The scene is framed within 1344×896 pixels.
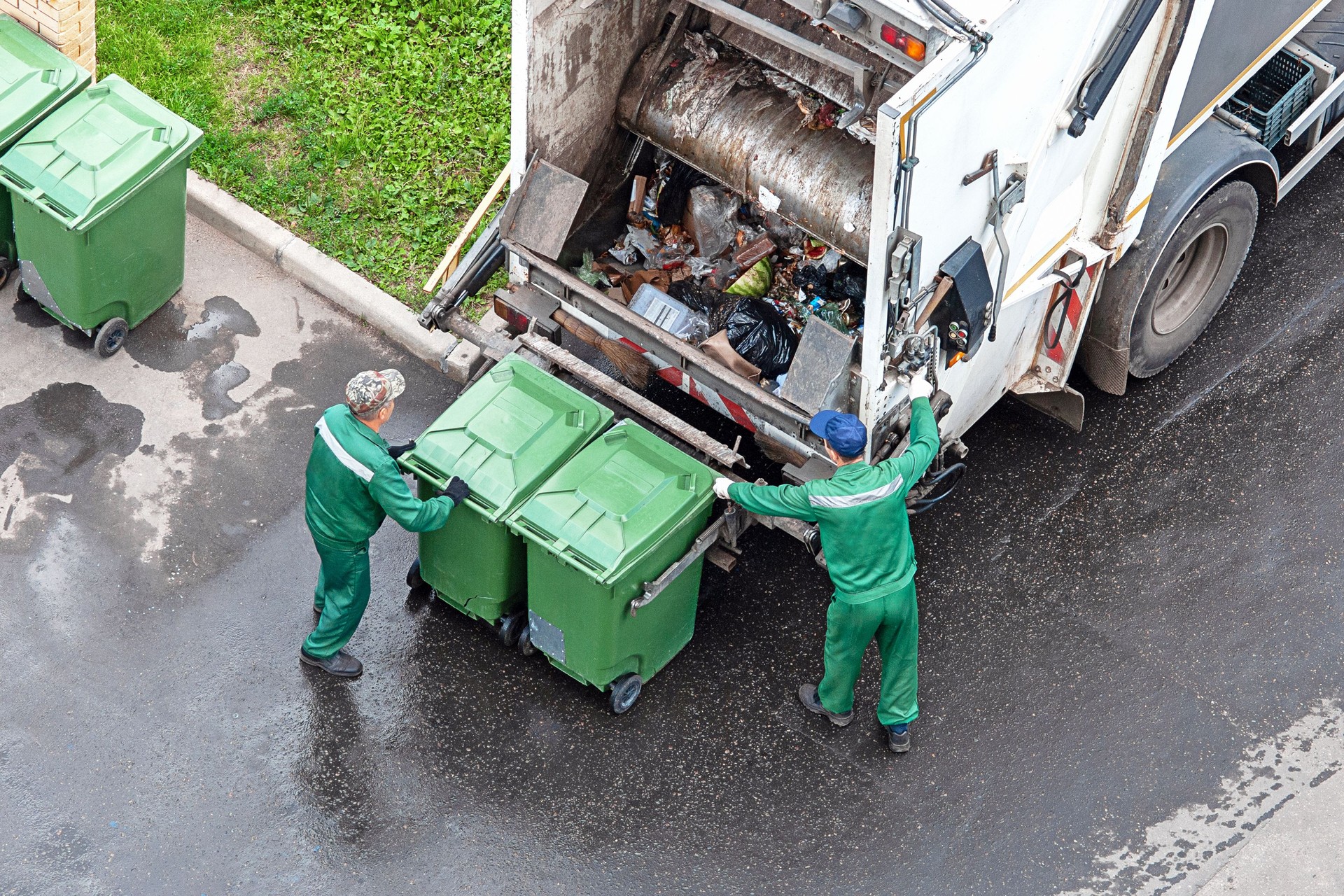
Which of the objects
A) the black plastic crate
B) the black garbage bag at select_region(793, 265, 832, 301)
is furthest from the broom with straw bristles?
the black plastic crate

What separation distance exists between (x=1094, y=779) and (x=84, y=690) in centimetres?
363

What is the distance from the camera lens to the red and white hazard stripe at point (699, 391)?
538cm

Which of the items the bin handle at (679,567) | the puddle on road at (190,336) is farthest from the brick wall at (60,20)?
the bin handle at (679,567)

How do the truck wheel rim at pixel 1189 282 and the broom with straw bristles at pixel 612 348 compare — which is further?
the truck wheel rim at pixel 1189 282

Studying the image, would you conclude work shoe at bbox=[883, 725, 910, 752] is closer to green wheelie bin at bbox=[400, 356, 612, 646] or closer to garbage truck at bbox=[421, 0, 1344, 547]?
garbage truck at bbox=[421, 0, 1344, 547]

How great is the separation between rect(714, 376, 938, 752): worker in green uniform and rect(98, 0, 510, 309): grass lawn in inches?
98.4

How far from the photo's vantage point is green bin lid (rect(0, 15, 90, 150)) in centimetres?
616

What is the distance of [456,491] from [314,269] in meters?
2.14

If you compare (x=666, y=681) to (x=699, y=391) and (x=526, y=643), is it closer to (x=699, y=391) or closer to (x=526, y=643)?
(x=526, y=643)

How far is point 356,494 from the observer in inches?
197

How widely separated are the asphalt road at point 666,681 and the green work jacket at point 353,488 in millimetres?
722

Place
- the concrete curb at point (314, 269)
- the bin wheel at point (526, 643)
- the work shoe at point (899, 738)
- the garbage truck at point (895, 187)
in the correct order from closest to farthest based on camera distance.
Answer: the garbage truck at point (895, 187) → the work shoe at point (899, 738) → the bin wheel at point (526, 643) → the concrete curb at point (314, 269)

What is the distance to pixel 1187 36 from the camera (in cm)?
509

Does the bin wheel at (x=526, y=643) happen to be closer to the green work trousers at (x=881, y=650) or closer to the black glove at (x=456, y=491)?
the black glove at (x=456, y=491)
